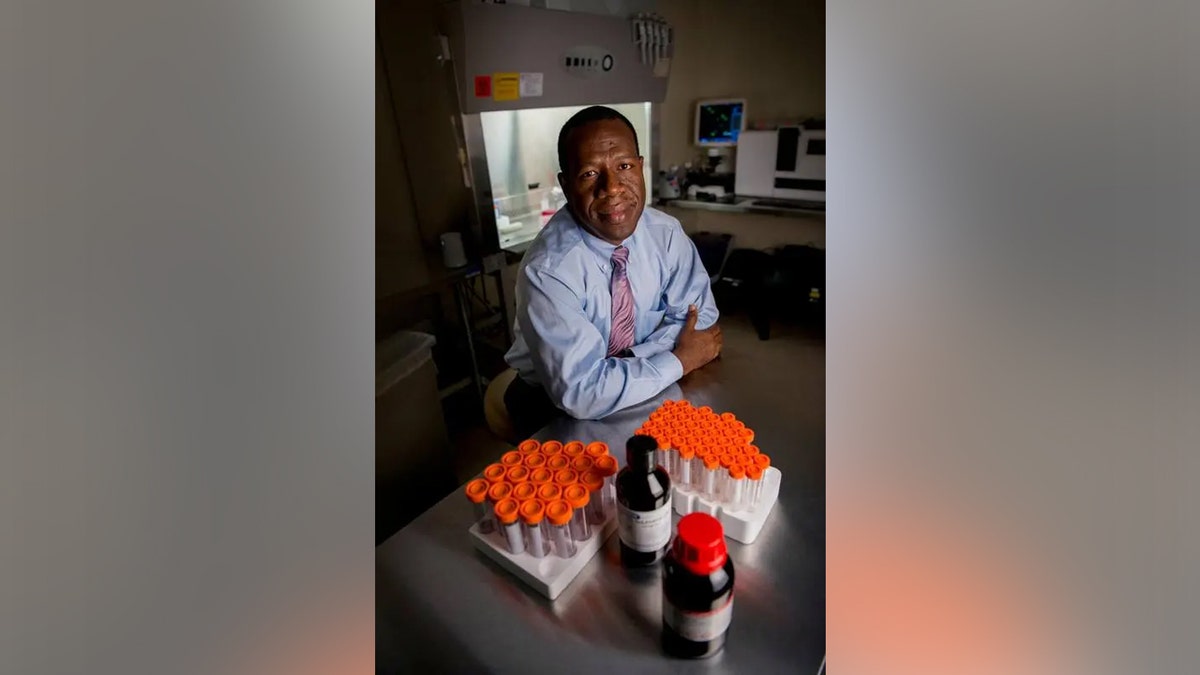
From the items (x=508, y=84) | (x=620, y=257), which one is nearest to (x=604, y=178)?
(x=620, y=257)

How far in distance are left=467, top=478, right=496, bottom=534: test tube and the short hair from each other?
530mm

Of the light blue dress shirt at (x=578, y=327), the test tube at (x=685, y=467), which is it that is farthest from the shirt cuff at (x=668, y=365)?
the test tube at (x=685, y=467)

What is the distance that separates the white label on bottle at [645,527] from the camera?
0.61 m

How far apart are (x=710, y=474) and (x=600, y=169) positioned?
52 cm

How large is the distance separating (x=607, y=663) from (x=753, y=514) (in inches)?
9.8

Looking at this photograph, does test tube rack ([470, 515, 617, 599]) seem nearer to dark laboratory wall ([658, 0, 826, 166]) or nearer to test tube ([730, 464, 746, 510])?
test tube ([730, 464, 746, 510])

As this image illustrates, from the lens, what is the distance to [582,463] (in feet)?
2.26

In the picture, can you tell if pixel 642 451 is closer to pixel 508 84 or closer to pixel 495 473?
pixel 495 473

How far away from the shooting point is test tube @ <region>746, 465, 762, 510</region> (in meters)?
0.66

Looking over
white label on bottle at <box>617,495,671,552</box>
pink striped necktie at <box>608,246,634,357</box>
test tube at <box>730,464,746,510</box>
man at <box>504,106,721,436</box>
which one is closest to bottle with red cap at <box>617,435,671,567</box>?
white label on bottle at <box>617,495,671,552</box>

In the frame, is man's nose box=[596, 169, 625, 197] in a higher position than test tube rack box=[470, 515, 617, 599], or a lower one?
higher
